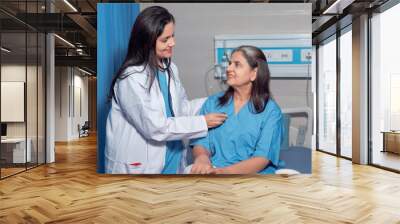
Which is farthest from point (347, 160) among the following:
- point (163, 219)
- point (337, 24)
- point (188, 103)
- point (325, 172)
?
point (163, 219)

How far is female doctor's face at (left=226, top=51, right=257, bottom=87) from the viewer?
21.1 feet

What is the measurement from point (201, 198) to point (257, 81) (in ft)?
7.45

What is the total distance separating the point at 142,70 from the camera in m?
6.27

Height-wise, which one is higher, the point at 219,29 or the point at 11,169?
the point at 219,29

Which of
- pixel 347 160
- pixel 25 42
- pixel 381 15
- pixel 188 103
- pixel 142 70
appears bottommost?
pixel 347 160

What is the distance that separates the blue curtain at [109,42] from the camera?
6418mm

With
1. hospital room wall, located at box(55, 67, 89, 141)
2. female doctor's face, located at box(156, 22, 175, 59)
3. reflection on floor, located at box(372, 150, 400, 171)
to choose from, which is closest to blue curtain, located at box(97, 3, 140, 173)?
female doctor's face, located at box(156, 22, 175, 59)

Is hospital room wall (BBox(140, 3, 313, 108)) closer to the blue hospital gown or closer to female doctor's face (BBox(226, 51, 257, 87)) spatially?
female doctor's face (BBox(226, 51, 257, 87))

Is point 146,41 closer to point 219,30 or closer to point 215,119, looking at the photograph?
point 219,30

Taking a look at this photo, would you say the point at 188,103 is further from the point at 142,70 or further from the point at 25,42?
the point at 25,42

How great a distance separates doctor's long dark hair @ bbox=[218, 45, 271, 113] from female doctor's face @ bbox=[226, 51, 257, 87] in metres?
0.05

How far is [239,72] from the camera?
21.2ft

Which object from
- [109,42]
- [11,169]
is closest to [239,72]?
[109,42]

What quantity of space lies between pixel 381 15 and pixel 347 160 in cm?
316
